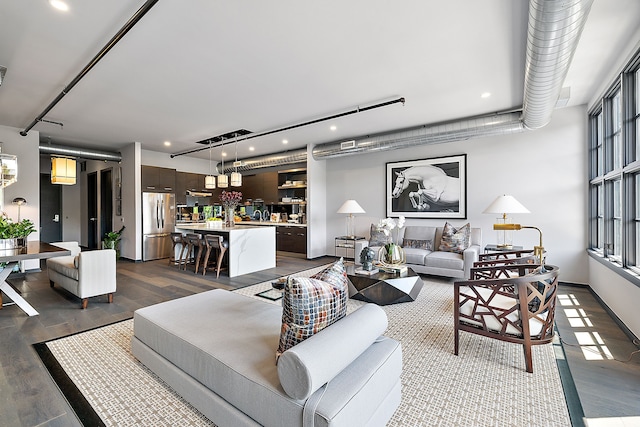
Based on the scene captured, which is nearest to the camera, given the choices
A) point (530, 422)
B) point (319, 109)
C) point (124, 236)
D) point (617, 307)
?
point (530, 422)

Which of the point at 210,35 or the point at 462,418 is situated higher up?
the point at 210,35

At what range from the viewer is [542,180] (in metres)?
5.10

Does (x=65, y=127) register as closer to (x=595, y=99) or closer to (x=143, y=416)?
(x=143, y=416)

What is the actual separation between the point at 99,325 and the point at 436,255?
497cm

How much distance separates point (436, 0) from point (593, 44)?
1966mm

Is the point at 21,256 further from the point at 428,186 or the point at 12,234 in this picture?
the point at 428,186

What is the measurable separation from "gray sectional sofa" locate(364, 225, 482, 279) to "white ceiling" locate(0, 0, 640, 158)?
219cm

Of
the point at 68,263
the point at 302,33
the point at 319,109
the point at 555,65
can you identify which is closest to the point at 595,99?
the point at 555,65

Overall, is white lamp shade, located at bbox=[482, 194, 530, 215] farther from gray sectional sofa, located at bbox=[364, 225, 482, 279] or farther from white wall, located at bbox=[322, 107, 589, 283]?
white wall, located at bbox=[322, 107, 589, 283]

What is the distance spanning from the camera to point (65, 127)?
5.72m

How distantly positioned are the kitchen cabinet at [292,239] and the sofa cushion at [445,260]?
354 centimetres

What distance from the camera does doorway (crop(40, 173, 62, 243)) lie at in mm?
9211

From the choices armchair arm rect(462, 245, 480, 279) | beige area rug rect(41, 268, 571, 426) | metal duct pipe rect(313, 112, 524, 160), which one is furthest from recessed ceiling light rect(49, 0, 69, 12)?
armchair arm rect(462, 245, 480, 279)

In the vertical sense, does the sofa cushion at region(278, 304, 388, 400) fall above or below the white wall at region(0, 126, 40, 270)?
below
